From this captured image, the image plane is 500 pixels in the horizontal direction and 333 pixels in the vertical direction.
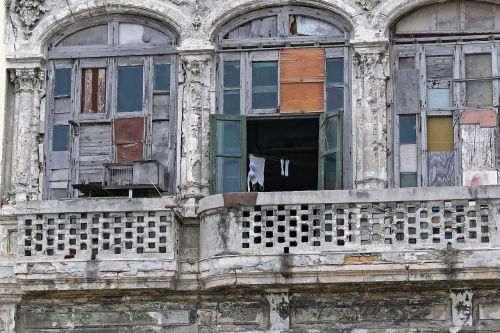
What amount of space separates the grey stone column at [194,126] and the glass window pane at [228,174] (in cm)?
17

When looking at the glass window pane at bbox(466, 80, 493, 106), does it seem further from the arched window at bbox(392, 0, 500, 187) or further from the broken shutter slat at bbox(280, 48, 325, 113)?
the broken shutter slat at bbox(280, 48, 325, 113)

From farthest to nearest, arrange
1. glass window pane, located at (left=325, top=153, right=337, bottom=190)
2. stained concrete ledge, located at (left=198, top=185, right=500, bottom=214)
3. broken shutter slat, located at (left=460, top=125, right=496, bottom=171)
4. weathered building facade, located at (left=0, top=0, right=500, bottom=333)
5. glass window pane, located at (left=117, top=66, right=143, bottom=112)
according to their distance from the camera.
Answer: glass window pane, located at (left=117, top=66, right=143, bottom=112), glass window pane, located at (left=325, top=153, right=337, bottom=190), broken shutter slat, located at (left=460, top=125, right=496, bottom=171), weathered building facade, located at (left=0, top=0, right=500, bottom=333), stained concrete ledge, located at (left=198, top=185, right=500, bottom=214)

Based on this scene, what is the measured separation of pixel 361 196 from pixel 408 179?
1284 mm

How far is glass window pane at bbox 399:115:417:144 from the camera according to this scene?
18.5 meters

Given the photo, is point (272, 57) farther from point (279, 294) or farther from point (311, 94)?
point (279, 294)

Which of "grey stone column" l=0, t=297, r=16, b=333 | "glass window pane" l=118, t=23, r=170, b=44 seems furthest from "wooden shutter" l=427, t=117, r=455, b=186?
"grey stone column" l=0, t=297, r=16, b=333

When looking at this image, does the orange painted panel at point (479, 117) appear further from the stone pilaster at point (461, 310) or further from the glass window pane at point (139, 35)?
the glass window pane at point (139, 35)

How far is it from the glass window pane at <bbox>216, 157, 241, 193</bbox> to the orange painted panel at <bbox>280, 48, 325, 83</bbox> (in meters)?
1.27

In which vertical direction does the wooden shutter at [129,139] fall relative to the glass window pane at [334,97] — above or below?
below

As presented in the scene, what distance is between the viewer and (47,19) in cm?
1925

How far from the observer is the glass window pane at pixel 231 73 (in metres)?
18.9

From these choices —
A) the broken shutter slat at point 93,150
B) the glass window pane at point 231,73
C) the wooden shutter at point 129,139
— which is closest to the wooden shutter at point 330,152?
the glass window pane at point 231,73

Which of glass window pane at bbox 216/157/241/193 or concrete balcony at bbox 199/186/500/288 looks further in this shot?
glass window pane at bbox 216/157/241/193

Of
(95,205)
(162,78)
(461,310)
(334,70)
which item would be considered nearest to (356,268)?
(461,310)
